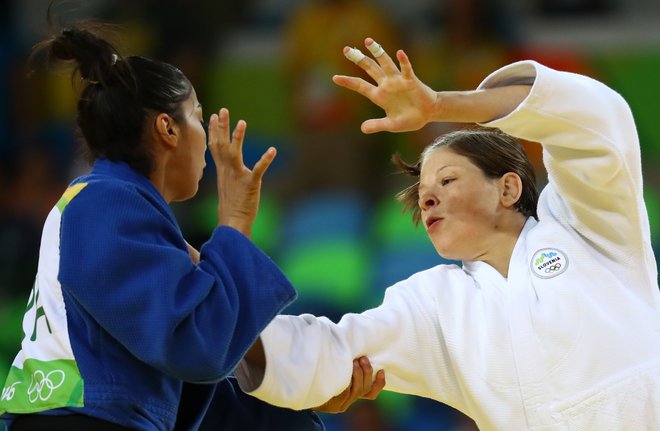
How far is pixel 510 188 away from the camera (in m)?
3.17

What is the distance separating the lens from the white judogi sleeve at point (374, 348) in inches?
107

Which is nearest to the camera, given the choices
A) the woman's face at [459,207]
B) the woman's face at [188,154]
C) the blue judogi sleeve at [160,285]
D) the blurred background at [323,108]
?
the blue judogi sleeve at [160,285]

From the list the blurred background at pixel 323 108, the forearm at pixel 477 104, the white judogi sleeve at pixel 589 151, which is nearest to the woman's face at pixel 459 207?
the white judogi sleeve at pixel 589 151

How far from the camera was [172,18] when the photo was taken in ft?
24.6

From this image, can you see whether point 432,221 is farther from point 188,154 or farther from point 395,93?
point 188,154

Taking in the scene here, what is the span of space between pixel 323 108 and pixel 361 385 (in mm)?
4304

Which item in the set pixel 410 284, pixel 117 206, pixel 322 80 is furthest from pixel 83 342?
pixel 322 80

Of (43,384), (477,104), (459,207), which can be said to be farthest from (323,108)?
(43,384)

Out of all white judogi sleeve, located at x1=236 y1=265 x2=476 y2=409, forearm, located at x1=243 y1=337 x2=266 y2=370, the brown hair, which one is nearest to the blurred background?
the brown hair

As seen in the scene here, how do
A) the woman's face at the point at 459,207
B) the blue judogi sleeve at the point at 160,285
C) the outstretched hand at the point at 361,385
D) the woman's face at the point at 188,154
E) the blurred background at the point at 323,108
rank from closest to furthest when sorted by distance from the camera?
the blue judogi sleeve at the point at 160,285
the woman's face at the point at 188,154
the outstretched hand at the point at 361,385
the woman's face at the point at 459,207
the blurred background at the point at 323,108

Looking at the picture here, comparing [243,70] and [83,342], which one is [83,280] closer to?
[83,342]

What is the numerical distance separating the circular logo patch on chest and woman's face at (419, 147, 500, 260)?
7.6 inches

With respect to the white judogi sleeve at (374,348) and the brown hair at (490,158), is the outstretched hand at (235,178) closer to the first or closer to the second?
the white judogi sleeve at (374,348)

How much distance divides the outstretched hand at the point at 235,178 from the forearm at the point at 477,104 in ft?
1.43
